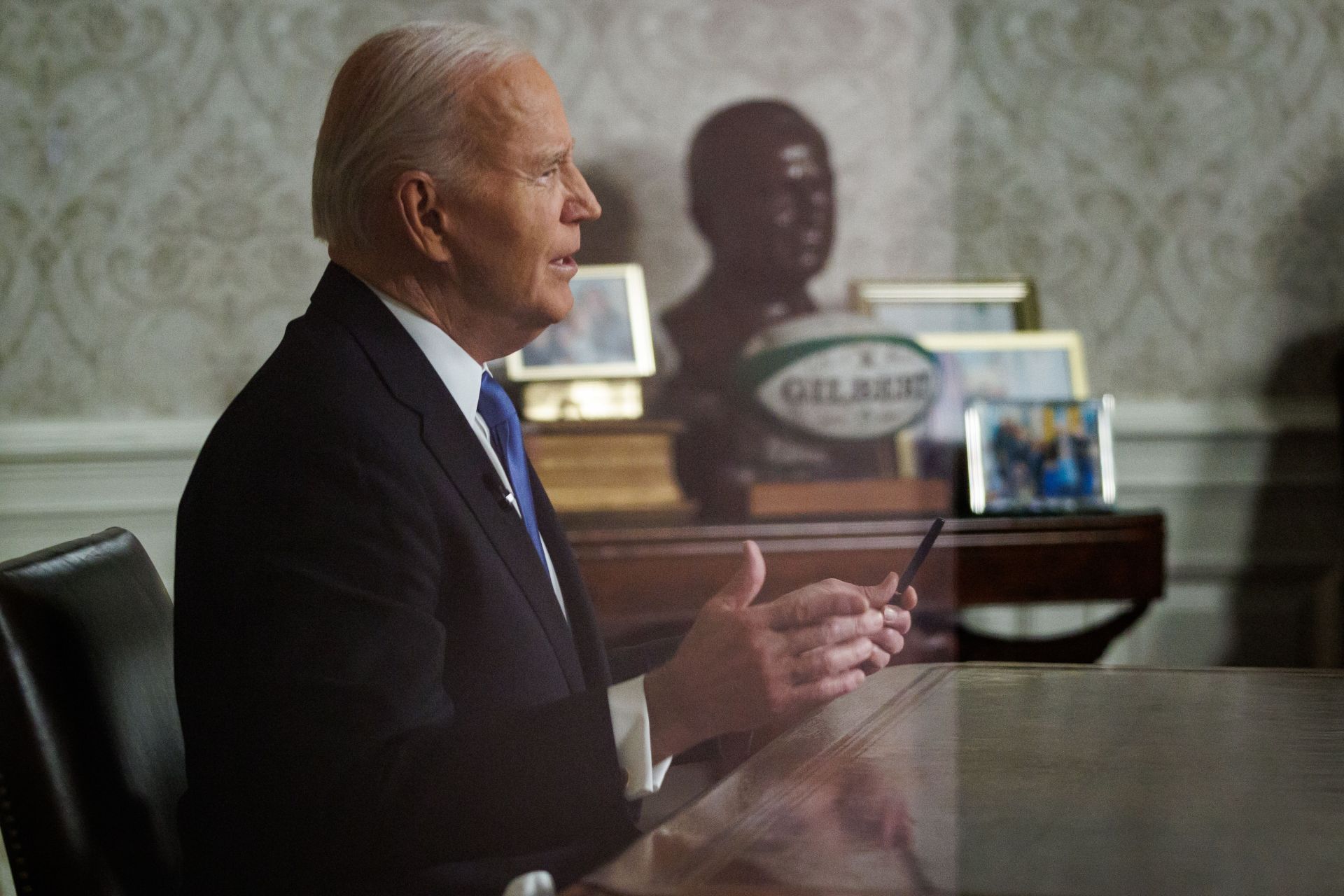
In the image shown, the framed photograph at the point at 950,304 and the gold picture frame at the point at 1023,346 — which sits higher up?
the framed photograph at the point at 950,304

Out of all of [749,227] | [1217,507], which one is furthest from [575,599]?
[1217,507]

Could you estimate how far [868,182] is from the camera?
248 cm

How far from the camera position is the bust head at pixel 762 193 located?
236 cm

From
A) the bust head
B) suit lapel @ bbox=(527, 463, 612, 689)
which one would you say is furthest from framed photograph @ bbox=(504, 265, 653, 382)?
suit lapel @ bbox=(527, 463, 612, 689)

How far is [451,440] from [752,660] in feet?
1.02

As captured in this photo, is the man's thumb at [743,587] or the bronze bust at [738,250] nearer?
the man's thumb at [743,587]

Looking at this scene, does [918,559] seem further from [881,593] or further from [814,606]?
[814,606]

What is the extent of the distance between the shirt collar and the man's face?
45mm

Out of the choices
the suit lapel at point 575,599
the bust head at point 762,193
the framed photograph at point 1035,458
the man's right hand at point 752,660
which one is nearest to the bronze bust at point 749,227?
the bust head at point 762,193

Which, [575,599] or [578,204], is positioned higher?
[578,204]

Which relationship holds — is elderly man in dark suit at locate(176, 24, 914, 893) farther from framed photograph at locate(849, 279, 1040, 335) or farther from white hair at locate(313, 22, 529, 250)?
framed photograph at locate(849, 279, 1040, 335)

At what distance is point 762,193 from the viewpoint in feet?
7.74

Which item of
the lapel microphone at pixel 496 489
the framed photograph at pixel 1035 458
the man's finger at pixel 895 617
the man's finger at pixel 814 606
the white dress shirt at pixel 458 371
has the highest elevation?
the white dress shirt at pixel 458 371

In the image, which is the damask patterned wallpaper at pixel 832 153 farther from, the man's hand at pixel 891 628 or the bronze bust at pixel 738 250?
the man's hand at pixel 891 628
